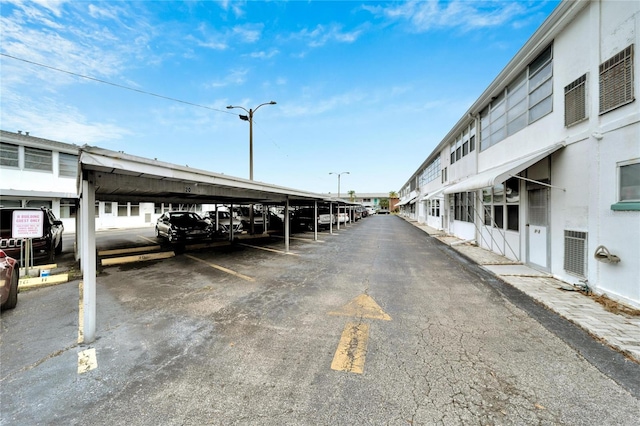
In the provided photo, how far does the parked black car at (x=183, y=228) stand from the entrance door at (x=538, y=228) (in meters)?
13.6

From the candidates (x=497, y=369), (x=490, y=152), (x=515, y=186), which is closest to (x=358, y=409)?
(x=497, y=369)

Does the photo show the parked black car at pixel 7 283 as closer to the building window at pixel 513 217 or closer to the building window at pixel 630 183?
the building window at pixel 630 183

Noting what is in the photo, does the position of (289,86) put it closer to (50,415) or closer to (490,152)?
(490,152)

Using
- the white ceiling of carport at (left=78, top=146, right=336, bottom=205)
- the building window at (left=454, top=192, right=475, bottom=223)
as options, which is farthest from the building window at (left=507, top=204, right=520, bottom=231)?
the white ceiling of carport at (left=78, top=146, right=336, bottom=205)

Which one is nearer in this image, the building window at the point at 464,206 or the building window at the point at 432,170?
the building window at the point at 464,206

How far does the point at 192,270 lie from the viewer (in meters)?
7.88

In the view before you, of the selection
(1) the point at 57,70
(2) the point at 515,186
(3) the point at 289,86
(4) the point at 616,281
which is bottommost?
(4) the point at 616,281

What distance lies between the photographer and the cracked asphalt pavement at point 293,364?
2.31 m

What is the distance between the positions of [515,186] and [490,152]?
2.78 metres

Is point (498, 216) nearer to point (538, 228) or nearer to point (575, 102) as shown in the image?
point (538, 228)

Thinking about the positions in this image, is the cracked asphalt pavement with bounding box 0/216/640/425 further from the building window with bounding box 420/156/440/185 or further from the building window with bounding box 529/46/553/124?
the building window with bounding box 420/156/440/185

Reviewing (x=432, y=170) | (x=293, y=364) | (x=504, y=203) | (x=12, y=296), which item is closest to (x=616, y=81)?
(x=504, y=203)

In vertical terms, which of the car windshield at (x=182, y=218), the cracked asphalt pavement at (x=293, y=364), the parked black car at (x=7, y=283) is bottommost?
the cracked asphalt pavement at (x=293, y=364)

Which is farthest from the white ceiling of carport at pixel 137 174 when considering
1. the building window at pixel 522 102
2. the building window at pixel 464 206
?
the building window at pixel 464 206
